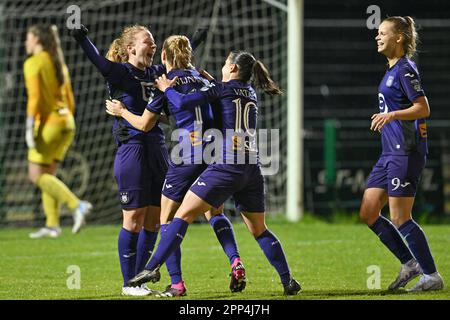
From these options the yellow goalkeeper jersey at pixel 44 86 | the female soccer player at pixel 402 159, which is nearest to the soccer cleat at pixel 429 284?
the female soccer player at pixel 402 159

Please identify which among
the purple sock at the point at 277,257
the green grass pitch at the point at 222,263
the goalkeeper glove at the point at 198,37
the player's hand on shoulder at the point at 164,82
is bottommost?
the green grass pitch at the point at 222,263

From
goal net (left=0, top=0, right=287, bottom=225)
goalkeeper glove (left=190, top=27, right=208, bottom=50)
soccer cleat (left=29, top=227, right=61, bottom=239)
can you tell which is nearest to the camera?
goalkeeper glove (left=190, top=27, right=208, bottom=50)

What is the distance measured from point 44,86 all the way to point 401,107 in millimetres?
5901

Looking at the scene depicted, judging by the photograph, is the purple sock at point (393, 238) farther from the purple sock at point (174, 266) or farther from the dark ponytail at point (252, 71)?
the purple sock at point (174, 266)

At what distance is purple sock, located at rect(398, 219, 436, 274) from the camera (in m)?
7.48

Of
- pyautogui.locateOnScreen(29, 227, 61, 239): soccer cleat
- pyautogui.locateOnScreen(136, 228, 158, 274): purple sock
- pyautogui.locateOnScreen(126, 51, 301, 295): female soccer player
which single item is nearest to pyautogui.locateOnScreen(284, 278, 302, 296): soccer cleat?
pyautogui.locateOnScreen(126, 51, 301, 295): female soccer player

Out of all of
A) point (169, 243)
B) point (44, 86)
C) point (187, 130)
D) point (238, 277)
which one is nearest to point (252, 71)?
point (187, 130)

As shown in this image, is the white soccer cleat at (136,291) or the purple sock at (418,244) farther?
the purple sock at (418,244)

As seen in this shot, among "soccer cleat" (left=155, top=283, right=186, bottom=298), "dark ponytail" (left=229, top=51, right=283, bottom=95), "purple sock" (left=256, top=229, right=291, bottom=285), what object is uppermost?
"dark ponytail" (left=229, top=51, right=283, bottom=95)

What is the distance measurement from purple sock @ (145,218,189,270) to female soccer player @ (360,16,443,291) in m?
1.45

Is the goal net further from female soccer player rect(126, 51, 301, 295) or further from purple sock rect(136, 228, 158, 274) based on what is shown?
female soccer player rect(126, 51, 301, 295)

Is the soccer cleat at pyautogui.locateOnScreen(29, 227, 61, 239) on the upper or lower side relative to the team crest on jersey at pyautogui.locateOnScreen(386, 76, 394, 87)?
lower

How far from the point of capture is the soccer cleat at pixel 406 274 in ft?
24.8

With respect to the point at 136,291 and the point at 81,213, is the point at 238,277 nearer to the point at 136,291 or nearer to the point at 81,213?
the point at 136,291
